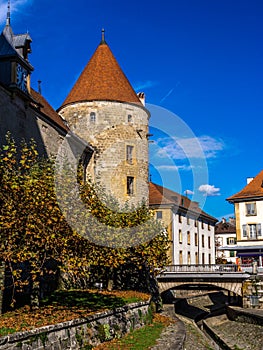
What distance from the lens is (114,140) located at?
2870cm

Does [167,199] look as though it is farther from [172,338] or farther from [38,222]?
[38,222]

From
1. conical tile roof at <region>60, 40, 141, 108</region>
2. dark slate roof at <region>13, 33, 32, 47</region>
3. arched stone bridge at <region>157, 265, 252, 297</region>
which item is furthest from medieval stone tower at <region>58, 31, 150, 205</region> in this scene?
dark slate roof at <region>13, 33, 32, 47</region>

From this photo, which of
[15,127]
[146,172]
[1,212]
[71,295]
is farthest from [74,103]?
[1,212]

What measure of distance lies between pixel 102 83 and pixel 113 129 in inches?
143

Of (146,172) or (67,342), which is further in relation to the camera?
(146,172)

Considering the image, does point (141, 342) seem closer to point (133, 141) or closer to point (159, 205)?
point (133, 141)

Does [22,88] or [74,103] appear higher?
[74,103]

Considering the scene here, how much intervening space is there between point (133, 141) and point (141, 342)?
51.7ft

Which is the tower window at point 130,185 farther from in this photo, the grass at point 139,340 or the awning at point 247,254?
the awning at point 247,254

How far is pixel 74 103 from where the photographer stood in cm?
2984

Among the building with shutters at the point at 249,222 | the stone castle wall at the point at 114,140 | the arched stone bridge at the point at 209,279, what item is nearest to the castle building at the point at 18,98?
the stone castle wall at the point at 114,140

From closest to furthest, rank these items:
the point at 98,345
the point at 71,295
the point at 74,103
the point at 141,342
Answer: the point at 98,345 < the point at 141,342 < the point at 71,295 < the point at 74,103

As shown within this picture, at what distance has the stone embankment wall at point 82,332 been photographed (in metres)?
11.0

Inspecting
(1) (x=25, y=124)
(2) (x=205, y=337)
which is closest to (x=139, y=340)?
(2) (x=205, y=337)
